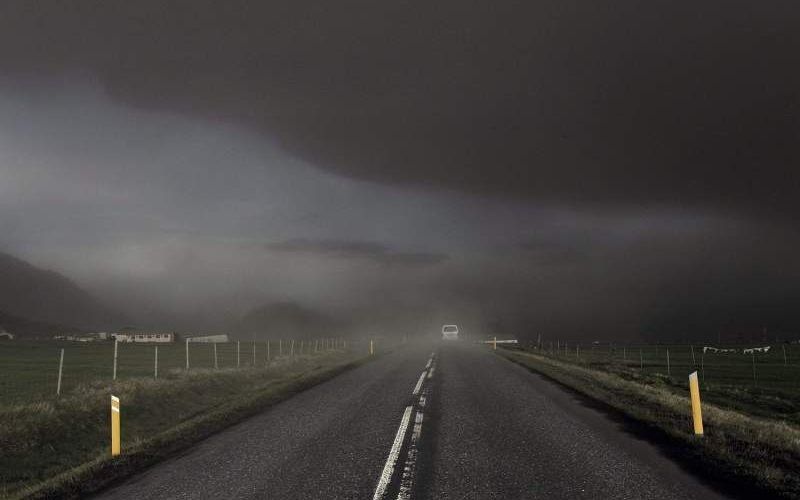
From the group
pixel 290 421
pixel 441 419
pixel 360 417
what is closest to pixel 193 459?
pixel 290 421

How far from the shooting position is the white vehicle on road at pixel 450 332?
7119cm

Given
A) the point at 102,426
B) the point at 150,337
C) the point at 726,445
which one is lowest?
the point at 102,426

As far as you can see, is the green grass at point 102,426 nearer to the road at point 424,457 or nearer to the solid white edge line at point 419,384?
the road at point 424,457

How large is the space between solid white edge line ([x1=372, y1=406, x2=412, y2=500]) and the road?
2 cm

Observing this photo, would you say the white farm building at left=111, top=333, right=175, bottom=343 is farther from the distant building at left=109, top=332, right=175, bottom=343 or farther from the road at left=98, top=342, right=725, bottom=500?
the road at left=98, top=342, right=725, bottom=500

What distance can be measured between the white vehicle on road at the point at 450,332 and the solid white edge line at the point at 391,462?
60.2 meters

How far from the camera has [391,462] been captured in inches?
322

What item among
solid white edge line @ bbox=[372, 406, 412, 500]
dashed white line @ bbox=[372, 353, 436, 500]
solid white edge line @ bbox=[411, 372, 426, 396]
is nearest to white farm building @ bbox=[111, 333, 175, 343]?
solid white edge line @ bbox=[411, 372, 426, 396]

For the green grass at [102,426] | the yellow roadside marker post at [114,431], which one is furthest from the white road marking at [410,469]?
the yellow roadside marker post at [114,431]

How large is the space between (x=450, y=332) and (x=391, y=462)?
64.1 m

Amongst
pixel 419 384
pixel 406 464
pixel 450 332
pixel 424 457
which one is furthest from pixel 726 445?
pixel 450 332

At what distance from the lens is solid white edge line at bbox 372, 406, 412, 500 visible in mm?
6750

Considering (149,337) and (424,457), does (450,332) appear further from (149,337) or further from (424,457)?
(424,457)

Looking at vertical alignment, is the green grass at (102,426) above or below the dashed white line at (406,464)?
below
